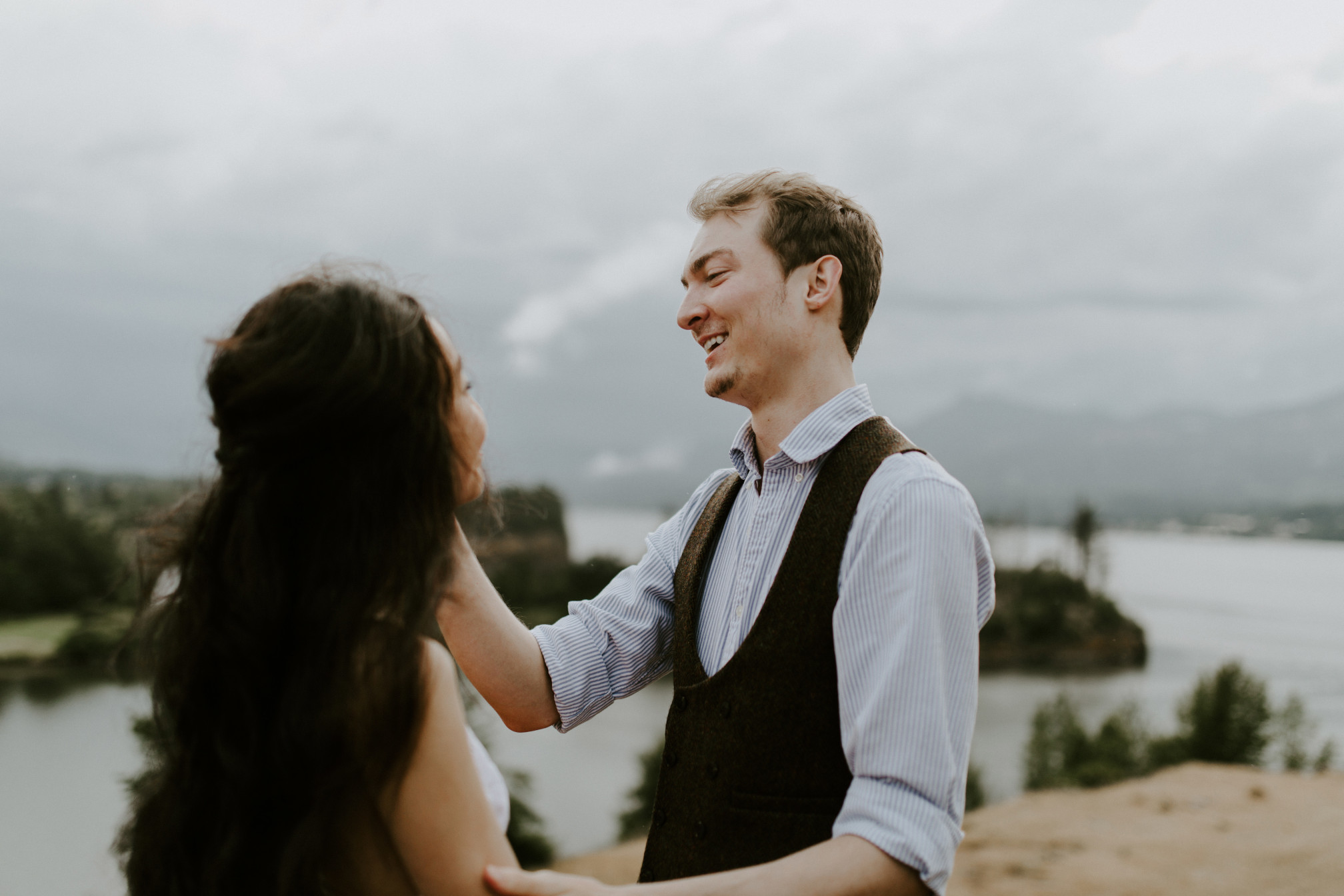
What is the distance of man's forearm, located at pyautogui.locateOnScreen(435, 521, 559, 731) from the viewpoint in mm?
1669

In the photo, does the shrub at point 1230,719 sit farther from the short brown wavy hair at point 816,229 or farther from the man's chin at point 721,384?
the man's chin at point 721,384

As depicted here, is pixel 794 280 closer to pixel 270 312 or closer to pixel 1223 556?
pixel 270 312

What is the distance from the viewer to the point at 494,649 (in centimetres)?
173

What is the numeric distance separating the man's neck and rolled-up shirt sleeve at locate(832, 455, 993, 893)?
0.31 meters

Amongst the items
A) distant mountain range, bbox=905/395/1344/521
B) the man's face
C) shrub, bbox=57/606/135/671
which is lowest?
shrub, bbox=57/606/135/671

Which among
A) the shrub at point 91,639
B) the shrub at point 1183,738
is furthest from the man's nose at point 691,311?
the shrub at point 91,639

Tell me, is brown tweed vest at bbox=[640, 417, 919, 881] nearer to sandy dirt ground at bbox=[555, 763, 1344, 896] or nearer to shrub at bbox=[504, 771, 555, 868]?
sandy dirt ground at bbox=[555, 763, 1344, 896]

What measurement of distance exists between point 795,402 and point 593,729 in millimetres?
36834

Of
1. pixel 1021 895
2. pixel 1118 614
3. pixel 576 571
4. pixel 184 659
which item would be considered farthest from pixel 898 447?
pixel 1118 614

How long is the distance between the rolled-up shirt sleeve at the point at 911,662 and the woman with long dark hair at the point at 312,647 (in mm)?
543

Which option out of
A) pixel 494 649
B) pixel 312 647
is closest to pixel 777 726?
pixel 494 649

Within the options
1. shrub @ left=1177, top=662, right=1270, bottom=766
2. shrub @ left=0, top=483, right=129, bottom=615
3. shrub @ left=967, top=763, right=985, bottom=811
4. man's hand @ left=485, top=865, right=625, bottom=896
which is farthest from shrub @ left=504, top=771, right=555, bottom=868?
shrub @ left=1177, top=662, right=1270, bottom=766

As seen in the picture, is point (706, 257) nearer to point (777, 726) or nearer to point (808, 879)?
point (777, 726)

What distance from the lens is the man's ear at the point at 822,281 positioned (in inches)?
68.3
